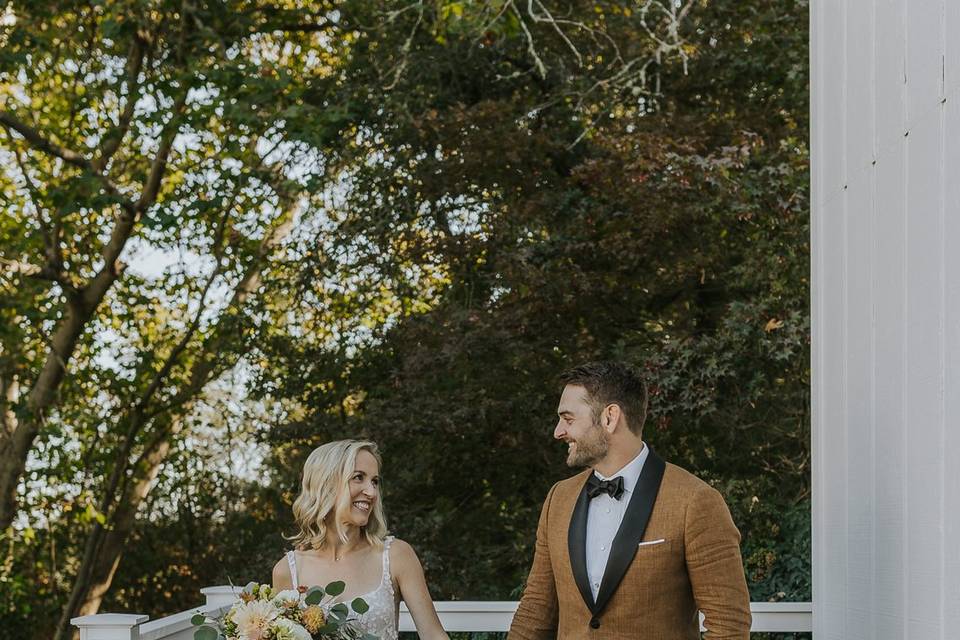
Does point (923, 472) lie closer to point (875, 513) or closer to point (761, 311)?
point (875, 513)

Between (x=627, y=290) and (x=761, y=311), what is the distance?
3.67 ft

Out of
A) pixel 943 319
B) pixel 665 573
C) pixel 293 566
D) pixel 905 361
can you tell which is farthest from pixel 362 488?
A: pixel 943 319

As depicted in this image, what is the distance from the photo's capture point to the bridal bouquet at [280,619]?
282cm

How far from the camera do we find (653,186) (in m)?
7.78

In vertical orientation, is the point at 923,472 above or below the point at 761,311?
below

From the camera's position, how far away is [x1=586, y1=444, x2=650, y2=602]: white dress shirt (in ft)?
10.1

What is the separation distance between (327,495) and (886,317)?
1691 mm

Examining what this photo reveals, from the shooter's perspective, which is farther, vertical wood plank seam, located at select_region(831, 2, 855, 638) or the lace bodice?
the lace bodice

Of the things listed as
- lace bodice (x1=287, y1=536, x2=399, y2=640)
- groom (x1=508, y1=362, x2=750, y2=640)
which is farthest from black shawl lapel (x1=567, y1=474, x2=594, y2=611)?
lace bodice (x1=287, y1=536, x2=399, y2=640)

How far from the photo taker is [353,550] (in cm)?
356

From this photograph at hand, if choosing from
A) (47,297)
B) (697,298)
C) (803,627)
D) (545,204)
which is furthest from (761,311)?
(47,297)

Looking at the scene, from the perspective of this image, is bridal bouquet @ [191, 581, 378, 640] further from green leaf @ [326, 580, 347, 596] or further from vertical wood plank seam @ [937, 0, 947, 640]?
vertical wood plank seam @ [937, 0, 947, 640]

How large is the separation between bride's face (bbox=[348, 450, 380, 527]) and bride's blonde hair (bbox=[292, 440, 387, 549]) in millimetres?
14

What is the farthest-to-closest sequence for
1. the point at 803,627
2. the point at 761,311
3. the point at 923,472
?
the point at 761,311 < the point at 803,627 < the point at 923,472
